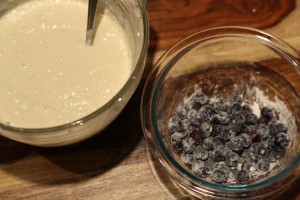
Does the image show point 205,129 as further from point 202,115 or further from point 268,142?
point 268,142

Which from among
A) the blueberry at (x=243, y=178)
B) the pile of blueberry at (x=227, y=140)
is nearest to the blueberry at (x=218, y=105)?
the pile of blueberry at (x=227, y=140)

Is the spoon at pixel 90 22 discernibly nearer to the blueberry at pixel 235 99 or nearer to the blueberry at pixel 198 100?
the blueberry at pixel 198 100

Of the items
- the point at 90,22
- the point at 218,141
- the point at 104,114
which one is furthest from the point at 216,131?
the point at 90,22

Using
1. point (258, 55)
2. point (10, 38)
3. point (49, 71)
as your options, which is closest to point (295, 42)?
point (258, 55)

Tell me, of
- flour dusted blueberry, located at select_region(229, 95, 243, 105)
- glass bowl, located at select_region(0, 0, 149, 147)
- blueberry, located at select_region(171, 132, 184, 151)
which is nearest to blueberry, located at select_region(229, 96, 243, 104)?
flour dusted blueberry, located at select_region(229, 95, 243, 105)

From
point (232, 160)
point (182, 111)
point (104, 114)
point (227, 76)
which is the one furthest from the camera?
point (227, 76)

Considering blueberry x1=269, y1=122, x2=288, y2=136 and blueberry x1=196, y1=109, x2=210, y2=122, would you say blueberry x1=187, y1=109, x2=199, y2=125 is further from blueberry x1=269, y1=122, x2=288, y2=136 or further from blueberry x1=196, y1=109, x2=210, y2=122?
blueberry x1=269, y1=122, x2=288, y2=136
